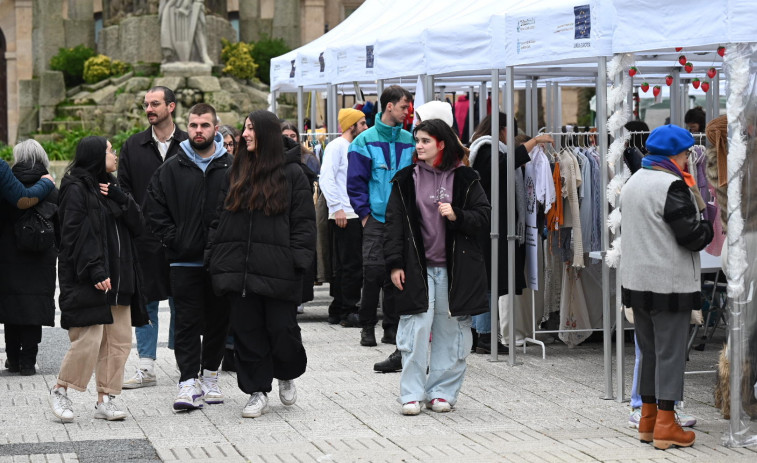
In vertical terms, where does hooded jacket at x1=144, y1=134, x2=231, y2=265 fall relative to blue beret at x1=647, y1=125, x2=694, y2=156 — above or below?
below

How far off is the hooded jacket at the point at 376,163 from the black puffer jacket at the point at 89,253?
2465 millimetres

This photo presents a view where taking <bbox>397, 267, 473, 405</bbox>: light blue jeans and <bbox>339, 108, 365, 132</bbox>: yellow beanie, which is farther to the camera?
<bbox>339, 108, 365, 132</bbox>: yellow beanie

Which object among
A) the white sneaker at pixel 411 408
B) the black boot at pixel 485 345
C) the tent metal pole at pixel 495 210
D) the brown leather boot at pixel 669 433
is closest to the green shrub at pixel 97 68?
the black boot at pixel 485 345

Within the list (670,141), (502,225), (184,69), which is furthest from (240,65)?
(670,141)

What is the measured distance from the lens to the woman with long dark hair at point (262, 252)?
8398 millimetres

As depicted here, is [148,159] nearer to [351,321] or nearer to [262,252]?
[262,252]

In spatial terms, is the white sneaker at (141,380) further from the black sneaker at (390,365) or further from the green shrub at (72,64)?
the green shrub at (72,64)

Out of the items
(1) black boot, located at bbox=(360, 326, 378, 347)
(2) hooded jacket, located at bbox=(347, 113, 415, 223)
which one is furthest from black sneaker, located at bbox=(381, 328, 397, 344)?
(2) hooded jacket, located at bbox=(347, 113, 415, 223)

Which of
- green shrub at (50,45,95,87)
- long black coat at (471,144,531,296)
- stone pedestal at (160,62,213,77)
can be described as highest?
green shrub at (50,45,95,87)

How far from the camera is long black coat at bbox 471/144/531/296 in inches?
432

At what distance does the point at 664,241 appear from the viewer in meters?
7.57

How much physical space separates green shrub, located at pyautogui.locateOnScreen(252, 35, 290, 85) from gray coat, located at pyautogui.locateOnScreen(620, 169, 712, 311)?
106 ft

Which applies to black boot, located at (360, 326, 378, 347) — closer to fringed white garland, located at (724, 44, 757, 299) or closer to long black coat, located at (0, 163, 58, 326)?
long black coat, located at (0, 163, 58, 326)

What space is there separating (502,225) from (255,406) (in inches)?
128
